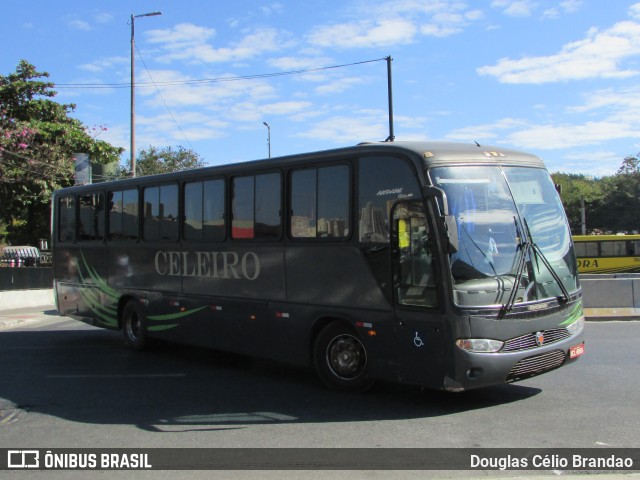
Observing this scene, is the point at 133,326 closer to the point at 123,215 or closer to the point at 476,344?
the point at 123,215

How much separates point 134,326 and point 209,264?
3.09 m

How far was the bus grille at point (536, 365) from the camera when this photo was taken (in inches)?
245

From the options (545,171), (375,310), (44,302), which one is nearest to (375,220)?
(375,310)

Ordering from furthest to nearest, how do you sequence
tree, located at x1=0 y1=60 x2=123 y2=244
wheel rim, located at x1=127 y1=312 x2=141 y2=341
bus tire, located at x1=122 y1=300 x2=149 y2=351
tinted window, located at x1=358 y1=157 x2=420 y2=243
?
1. tree, located at x1=0 y1=60 x2=123 y2=244
2. wheel rim, located at x1=127 y1=312 x2=141 y2=341
3. bus tire, located at x1=122 y1=300 x2=149 y2=351
4. tinted window, located at x1=358 y1=157 x2=420 y2=243

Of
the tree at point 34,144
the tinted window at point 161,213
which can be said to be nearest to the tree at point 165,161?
the tree at point 34,144

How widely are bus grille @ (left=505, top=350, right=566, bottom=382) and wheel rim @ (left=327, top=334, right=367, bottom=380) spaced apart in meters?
1.70

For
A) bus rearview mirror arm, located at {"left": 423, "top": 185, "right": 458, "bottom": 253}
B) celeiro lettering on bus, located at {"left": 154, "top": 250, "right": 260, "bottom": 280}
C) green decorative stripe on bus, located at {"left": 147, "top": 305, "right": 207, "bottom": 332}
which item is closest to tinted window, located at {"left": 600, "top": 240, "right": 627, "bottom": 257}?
green decorative stripe on bus, located at {"left": 147, "top": 305, "right": 207, "bottom": 332}

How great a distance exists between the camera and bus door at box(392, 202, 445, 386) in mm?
6133

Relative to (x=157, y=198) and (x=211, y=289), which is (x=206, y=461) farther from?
(x=157, y=198)

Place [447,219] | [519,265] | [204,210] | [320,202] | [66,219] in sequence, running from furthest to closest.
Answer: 1. [66,219]
2. [204,210]
3. [320,202]
4. [519,265]
5. [447,219]

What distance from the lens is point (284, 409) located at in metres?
6.70

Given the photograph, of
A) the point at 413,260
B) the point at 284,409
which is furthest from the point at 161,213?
the point at 413,260

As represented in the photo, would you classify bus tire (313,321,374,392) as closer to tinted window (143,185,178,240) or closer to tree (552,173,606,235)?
tinted window (143,185,178,240)

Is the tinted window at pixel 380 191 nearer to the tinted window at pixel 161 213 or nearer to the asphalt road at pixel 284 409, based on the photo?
the asphalt road at pixel 284 409
